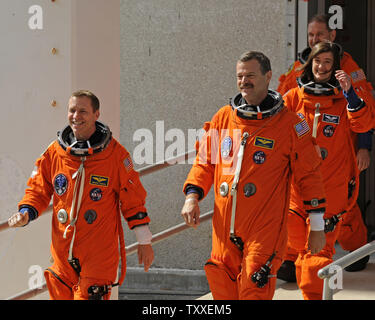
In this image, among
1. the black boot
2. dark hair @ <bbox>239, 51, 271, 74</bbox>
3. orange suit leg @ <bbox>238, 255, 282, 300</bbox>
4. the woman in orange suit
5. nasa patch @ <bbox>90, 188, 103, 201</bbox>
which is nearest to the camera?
orange suit leg @ <bbox>238, 255, 282, 300</bbox>

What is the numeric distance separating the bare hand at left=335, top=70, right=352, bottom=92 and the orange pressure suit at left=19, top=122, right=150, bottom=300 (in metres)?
1.44

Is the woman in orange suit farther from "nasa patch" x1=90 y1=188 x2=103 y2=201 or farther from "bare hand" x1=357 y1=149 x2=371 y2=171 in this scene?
"nasa patch" x1=90 y1=188 x2=103 y2=201

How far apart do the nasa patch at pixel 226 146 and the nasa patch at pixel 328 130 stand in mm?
1053

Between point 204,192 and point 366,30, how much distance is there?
3.89m

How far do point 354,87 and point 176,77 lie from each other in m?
2.77

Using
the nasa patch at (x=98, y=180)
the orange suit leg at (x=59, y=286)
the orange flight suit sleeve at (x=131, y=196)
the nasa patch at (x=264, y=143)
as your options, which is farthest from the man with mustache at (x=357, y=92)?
the orange suit leg at (x=59, y=286)

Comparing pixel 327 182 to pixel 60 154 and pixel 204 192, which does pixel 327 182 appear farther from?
pixel 60 154

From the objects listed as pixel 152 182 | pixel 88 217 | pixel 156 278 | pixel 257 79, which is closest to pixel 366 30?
pixel 152 182

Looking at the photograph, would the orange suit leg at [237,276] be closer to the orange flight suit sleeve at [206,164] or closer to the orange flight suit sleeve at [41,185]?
the orange flight suit sleeve at [206,164]

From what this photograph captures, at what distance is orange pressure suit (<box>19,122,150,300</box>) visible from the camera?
4.62m

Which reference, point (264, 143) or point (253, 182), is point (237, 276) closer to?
point (253, 182)

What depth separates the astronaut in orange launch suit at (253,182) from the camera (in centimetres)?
433

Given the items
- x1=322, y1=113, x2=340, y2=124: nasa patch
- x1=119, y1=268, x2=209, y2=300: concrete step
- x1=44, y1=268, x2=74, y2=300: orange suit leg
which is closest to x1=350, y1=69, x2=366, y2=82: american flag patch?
x1=322, y1=113, x2=340, y2=124: nasa patch

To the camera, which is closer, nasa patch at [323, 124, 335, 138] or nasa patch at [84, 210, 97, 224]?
nasa patch at [84, 210, 97, 224]
